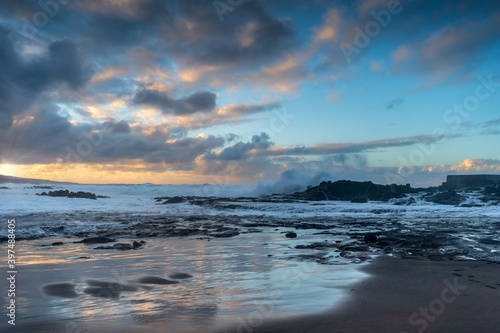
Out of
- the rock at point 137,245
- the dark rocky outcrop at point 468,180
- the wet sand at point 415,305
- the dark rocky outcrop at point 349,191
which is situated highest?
the dark rocky outcrop at point 468,180

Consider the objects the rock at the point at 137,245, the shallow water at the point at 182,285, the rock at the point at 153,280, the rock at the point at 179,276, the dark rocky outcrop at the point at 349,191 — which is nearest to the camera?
the shallow water at the point at 182,285

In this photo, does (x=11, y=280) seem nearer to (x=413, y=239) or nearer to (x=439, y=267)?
(x=439, y=267)

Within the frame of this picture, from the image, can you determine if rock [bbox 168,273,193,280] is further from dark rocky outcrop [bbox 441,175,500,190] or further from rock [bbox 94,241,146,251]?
dark rocky outcrop [bbox 441,175,500,190]

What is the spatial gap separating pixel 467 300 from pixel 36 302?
19.2 feet

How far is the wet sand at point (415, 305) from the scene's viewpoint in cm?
357

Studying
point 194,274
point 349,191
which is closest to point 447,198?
point 349,191

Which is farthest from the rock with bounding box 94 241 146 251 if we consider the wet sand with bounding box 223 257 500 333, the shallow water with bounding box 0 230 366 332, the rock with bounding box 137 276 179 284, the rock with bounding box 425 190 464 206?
the rock with bounding box 425 190 464 206

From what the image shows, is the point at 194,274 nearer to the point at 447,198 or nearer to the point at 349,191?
the point at 447,198

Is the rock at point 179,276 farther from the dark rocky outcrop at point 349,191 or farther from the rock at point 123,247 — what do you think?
the dark rocky outcrop at point 349,191

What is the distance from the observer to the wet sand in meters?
3.57

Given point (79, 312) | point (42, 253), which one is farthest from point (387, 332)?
point (42, 253)

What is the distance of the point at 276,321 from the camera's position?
12.3 feet

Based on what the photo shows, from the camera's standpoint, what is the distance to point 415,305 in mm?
4262

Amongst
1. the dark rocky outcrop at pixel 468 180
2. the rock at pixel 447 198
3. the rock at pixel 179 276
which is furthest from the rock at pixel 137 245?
the dark rocky outcrop at pixel 468 180
